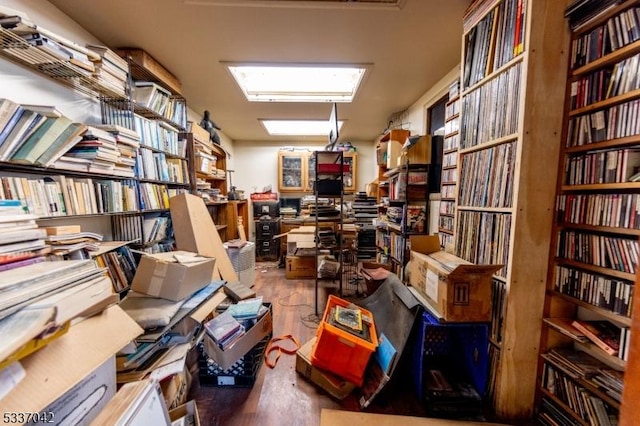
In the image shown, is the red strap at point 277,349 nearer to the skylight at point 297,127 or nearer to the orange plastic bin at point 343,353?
the orange plastic bin at point 343,353

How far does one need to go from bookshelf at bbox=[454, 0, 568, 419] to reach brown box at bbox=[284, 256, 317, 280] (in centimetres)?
238

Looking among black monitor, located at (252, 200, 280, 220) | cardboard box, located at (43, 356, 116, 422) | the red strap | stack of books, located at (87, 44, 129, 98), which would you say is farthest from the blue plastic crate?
black monitor, located at (252, 200, 280, 220)

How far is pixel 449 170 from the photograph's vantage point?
88.9 inches

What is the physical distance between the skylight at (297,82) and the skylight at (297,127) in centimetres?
91

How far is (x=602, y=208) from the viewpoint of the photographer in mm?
1033

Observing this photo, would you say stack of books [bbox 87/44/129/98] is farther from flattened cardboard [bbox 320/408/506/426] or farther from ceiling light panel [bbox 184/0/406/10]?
flattened cardboard [bbox 320/408/506/426]

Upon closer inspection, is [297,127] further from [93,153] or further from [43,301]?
[43,301]

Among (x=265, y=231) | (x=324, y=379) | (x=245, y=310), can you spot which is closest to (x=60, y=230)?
(x=245, y=310)

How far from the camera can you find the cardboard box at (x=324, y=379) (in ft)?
4.76

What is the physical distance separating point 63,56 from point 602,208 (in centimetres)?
284

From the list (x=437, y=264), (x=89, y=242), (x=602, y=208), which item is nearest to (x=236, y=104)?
(x=89, y=242)

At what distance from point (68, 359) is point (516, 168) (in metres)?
1.97

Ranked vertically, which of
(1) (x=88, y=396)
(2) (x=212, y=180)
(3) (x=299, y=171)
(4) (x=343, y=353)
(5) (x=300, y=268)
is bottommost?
(5) (x=300, y=268)

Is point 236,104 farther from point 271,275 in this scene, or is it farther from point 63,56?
point 271,275
